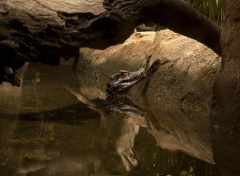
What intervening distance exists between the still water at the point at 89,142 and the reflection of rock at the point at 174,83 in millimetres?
38

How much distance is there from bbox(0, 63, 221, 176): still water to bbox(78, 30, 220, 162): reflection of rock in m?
0.04

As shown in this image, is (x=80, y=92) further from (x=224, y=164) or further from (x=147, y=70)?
(x=224, y=164)

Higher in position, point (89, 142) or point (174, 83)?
point (89, 142)

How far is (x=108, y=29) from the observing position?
15.5ft

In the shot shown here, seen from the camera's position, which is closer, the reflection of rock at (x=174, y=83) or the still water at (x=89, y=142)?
the still water at (x=89, y=142)

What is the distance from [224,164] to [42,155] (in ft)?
4.73

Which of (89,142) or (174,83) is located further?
(174,83)

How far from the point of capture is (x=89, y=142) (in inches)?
Result: 164

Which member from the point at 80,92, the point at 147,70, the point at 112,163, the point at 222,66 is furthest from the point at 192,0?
the point at 112,163

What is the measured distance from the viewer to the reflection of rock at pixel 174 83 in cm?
465

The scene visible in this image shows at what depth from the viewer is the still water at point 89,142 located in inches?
135

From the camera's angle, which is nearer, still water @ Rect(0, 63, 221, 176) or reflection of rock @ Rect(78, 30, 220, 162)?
still water @ Rect(0, 63, 221, 176)

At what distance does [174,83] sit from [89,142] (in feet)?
8.35

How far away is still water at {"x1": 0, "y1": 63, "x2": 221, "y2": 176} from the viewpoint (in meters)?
3.44
